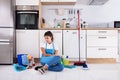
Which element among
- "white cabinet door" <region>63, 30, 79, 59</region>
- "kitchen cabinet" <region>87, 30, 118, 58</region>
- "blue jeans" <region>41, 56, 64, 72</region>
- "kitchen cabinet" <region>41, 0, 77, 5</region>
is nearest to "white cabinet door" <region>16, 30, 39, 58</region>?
"white cabinet door" <region>63, 30, 79, 59</region>

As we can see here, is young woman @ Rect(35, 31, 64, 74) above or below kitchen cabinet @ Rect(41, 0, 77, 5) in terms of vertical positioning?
below

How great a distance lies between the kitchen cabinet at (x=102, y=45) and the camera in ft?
14.9

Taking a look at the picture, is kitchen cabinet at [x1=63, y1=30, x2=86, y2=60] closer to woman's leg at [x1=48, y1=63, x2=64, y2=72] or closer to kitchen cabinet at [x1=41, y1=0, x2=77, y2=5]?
kitchen cabinet at [x1=41, y1=0, x2=77, y2=5]

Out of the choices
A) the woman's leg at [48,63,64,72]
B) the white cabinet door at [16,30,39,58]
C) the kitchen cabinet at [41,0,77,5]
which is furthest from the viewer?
the kitchen cabinet at [41,0,77,5]

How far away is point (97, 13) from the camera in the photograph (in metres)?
5.22

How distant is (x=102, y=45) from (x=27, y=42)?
166cm

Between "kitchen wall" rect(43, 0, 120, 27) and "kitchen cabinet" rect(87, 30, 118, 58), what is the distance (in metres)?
0.72

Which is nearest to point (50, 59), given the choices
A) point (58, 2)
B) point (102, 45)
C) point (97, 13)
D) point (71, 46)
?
point (71, 46)

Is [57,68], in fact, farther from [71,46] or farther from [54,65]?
[71,46]

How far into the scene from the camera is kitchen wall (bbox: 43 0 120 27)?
204 inches

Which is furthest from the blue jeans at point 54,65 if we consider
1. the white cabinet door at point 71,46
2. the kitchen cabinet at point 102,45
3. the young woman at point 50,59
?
the kitchen cabinet at point 102,45

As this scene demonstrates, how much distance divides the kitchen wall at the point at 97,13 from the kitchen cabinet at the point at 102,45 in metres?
0.72

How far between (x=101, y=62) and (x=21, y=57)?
179cm

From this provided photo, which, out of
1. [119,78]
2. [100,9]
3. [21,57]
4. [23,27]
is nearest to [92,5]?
[100,9]
